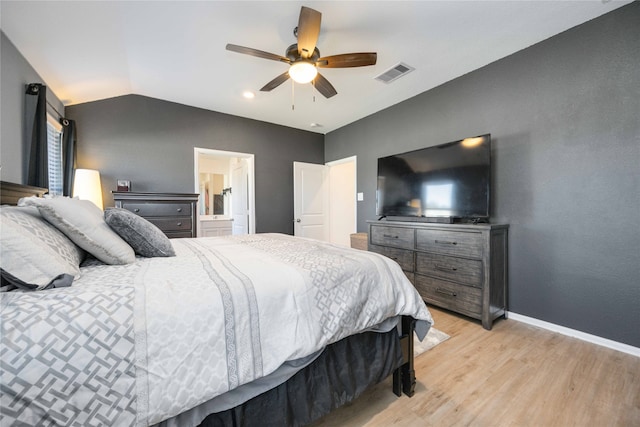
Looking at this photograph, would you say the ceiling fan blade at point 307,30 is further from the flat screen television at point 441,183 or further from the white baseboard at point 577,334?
the white baseboard at point 577,334

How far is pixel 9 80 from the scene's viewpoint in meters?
1.94

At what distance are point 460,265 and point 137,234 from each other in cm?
260

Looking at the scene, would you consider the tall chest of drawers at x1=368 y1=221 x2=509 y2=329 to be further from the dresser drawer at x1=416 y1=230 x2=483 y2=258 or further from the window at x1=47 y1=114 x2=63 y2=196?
the window at x1=47 y1=114 x2=63 y2=196

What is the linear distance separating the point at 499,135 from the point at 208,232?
454cm

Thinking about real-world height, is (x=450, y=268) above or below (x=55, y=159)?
below

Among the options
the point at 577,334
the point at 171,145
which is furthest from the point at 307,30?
the point at 577,334

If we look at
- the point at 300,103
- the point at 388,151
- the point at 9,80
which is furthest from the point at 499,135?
the point at 9,80

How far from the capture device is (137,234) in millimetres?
1332

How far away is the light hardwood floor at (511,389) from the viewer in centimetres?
131

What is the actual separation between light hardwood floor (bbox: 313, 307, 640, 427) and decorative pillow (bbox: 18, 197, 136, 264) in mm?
1316

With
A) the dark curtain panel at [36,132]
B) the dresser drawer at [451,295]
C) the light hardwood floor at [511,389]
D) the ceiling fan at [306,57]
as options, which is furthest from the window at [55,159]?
the dresser drawer at [451,295]

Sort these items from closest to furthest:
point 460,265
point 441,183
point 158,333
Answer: point 158,333 < point 460,265 < point 441,183

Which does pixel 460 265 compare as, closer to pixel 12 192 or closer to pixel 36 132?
pixel 12 192

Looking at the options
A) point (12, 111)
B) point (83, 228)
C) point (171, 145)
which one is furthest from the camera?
point (171, 145)
